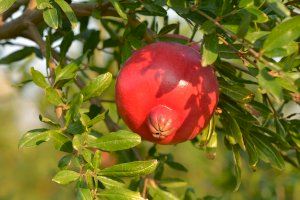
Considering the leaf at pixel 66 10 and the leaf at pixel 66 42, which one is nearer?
the leaf at pixel 66 10

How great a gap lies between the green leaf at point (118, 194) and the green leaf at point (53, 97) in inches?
8.0

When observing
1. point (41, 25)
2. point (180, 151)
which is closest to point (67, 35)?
point (41, 25)

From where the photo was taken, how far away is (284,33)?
0.87 m

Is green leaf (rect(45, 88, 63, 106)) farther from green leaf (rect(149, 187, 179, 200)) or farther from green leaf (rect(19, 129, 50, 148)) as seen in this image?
green leaf (rect(149, 187, 179, 200))

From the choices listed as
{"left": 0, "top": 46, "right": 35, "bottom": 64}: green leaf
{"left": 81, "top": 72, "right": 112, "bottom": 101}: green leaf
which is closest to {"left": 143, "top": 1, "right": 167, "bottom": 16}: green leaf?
{"left": 81, "top": 72, "right": 112, "bottom": 101}: green leaf

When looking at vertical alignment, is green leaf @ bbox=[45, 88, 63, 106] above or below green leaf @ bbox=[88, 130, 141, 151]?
above

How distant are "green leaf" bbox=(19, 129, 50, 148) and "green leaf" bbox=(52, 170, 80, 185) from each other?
0.07 meters

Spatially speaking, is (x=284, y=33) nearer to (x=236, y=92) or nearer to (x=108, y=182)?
(x=236, y=92)

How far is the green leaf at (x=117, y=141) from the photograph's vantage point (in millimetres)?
986

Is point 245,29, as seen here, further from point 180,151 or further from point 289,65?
point 180,151

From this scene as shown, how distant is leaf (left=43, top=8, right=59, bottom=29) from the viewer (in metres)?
1.06

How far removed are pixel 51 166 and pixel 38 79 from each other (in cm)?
374

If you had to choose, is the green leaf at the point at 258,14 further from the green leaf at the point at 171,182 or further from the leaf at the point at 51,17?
the green leaf at the point at 171,182

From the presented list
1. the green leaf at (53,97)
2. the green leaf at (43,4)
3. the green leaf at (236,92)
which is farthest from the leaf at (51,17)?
the green leaf at (236,92)
